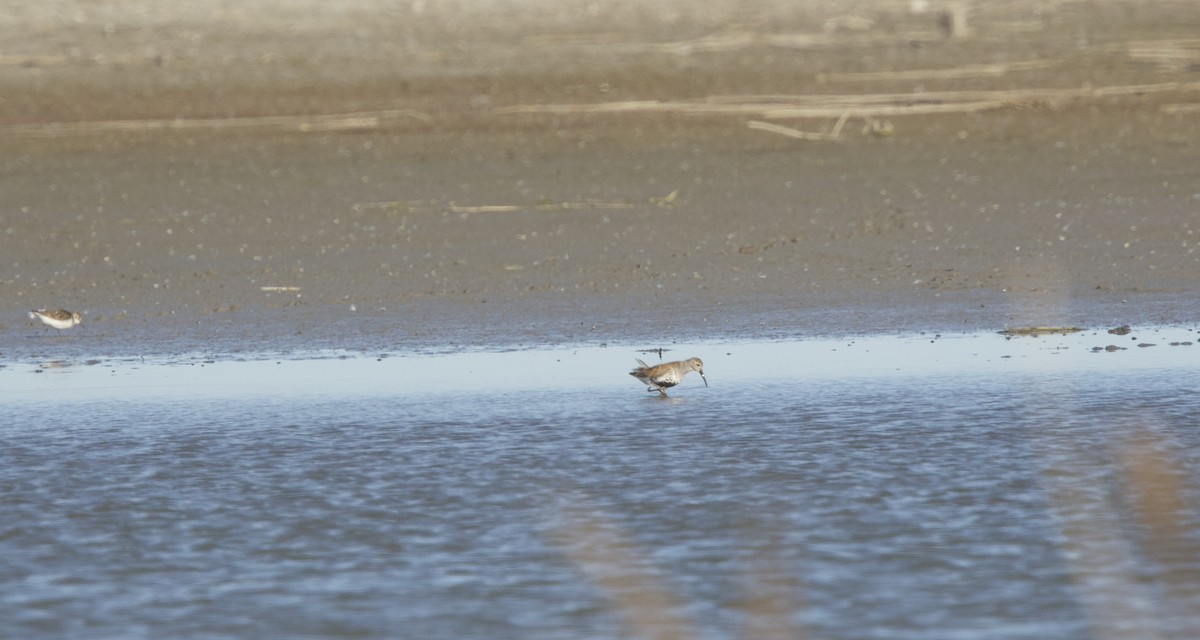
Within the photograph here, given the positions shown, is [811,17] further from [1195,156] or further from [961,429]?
[961,429]

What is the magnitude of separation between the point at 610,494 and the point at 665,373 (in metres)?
1.65

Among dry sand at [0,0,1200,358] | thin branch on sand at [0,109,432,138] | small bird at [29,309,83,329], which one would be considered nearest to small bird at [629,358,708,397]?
dry sand at [0,0,1200,358]

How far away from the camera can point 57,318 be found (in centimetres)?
916

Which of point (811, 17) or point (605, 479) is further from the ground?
point (811, 17)

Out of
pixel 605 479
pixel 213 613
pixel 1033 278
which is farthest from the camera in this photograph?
pixel 1033 278

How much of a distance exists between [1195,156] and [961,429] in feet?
20.4

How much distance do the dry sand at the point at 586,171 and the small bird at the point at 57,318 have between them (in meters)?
0.15

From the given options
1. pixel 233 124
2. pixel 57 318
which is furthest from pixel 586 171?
pixel 57 318

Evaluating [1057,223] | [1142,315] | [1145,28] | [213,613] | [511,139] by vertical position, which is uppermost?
[1145,28]

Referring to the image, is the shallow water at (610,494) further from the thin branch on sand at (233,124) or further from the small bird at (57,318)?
the thin branch on sand at (233,124)

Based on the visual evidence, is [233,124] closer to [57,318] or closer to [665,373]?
[57,318]

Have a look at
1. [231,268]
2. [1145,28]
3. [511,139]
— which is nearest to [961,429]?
[231,268]

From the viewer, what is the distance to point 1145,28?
16156 millimetres

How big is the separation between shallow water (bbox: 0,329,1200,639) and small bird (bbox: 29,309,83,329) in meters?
0.48
